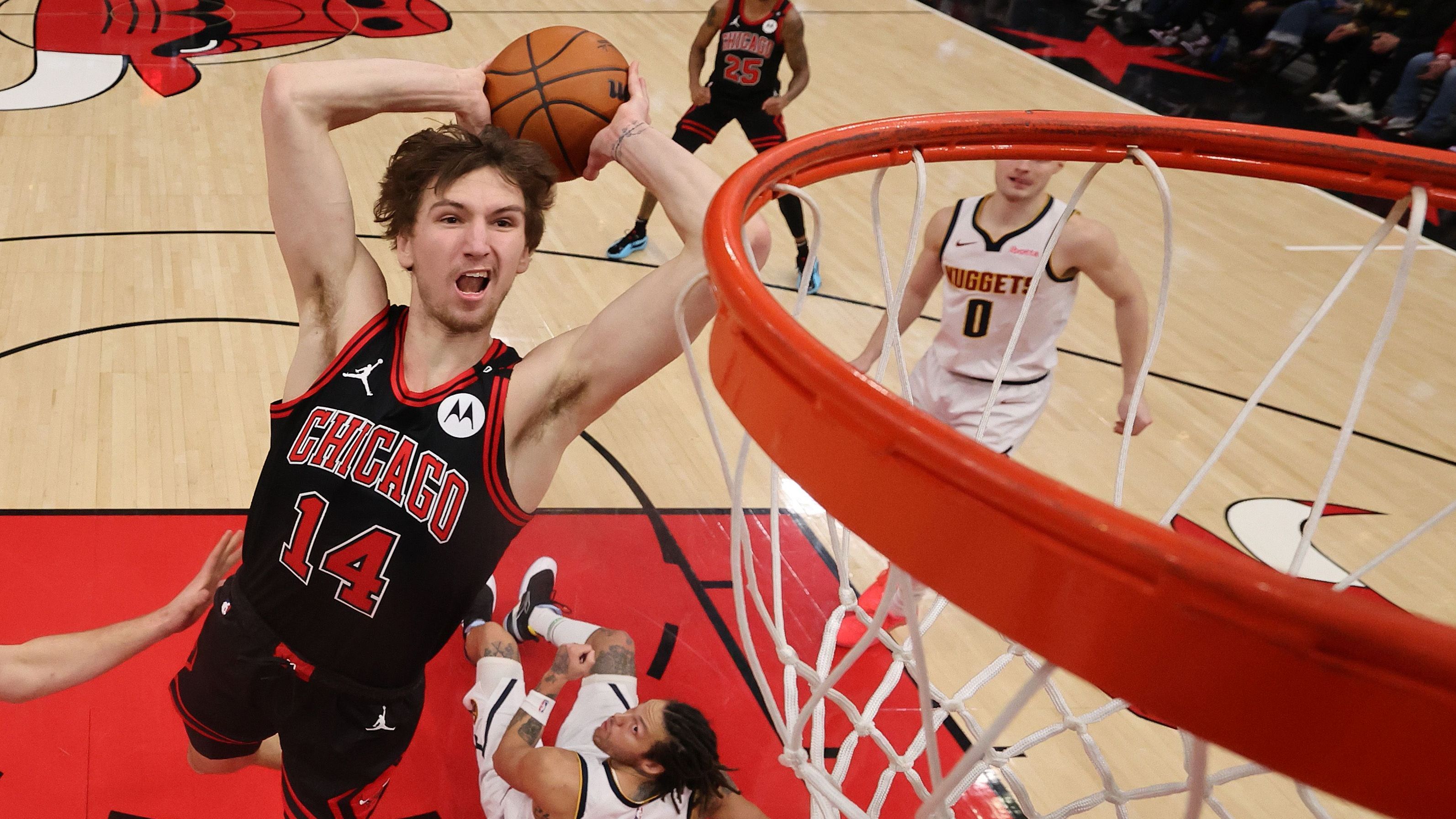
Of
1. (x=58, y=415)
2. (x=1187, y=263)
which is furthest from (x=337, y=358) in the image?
(x=1187, y=263)

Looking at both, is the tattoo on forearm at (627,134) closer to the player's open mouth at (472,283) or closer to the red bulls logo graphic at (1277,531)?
the player's open mouth at (472,283)

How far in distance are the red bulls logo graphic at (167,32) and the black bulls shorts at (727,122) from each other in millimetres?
3959

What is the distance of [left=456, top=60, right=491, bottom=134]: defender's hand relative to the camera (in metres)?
2.48

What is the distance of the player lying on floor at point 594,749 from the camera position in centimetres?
266

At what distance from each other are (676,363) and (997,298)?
6.55ft

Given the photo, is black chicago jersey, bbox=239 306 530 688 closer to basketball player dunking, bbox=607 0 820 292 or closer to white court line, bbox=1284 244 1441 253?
basketball player dunking, bbox=607 0 820 292

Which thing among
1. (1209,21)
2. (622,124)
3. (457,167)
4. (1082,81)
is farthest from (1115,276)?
(1209,21)

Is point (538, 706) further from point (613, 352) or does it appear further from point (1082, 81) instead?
point (1082, 81)

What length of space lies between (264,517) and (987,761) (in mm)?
1489

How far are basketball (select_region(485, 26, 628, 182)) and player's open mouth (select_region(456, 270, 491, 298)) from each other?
0.40 metres

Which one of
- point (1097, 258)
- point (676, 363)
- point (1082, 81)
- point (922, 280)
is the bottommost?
point (676, 363)

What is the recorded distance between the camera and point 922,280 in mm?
3479

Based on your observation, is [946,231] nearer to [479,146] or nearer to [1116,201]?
[479,146]

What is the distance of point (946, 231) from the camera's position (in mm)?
3352
